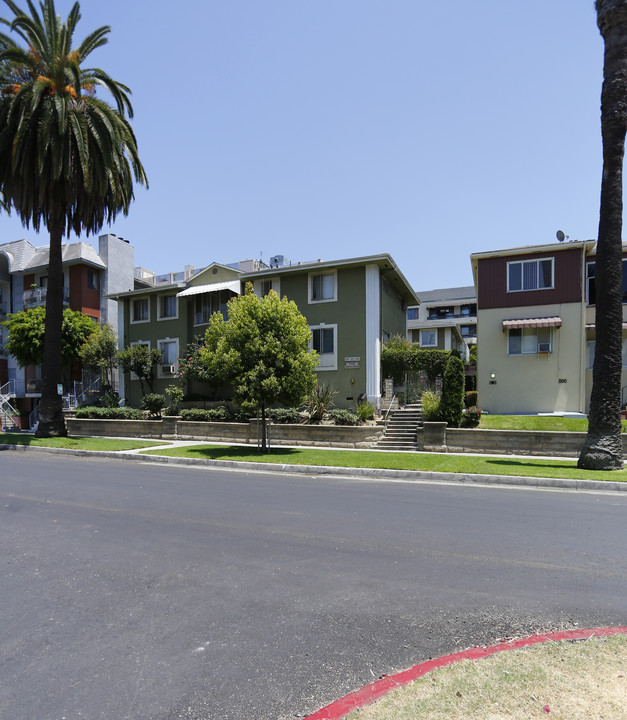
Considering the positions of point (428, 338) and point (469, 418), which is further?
point (428, 338)

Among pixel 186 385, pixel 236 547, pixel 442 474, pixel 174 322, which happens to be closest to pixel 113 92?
pixel 174 322

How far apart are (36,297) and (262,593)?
125 ft

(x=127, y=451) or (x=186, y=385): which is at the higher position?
(x=186, y=385)

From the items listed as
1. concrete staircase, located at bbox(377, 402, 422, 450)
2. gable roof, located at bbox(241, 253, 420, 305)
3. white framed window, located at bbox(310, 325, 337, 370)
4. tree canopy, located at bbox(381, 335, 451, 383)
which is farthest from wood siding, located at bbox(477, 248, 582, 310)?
white framed window, located at bbox(310, 325, 337, 370)

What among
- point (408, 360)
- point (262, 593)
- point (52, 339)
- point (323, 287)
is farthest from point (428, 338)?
point (262, 593)

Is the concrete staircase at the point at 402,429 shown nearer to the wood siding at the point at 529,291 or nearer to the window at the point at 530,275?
the wood siding at the point at 529,291

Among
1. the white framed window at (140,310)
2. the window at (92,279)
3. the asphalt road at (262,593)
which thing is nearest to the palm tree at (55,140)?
the white framed window at (140,310)

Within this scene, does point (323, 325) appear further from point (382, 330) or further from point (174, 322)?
point (174, 322)

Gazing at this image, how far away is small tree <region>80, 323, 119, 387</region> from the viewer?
1244 inches

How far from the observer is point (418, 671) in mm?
3510

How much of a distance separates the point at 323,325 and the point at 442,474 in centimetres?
1433

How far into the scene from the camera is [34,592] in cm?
505

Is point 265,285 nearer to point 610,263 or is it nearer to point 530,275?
point 530,275

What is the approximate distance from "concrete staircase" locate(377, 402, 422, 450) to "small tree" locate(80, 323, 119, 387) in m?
18.1
